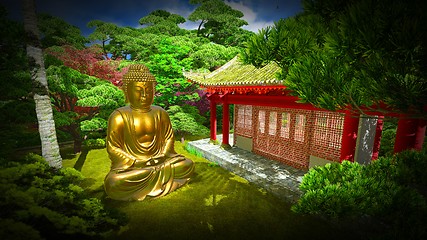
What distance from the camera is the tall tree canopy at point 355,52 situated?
Result: 5.62 ft

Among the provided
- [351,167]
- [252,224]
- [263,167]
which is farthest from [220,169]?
[351,167]

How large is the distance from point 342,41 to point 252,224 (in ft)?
11.5

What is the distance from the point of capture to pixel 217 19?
17.1 metres

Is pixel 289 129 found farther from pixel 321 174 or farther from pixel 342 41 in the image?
pixel 342 41

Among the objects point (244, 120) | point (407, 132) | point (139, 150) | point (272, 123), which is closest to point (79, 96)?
point (139, 150)

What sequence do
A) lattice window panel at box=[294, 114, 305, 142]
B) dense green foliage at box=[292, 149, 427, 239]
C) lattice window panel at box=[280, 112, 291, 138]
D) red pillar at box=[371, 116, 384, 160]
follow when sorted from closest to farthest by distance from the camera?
dense green foliage at box=[292, 149, 427, 239]
red pillar at box=[371, 116, 384, 160]
lattice window panel at box=[294, 114, 305, 142]
lattice window panel at box=[280, 112, 291, 138]

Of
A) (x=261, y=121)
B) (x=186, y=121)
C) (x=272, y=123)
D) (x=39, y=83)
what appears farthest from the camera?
(x=186, y=121)

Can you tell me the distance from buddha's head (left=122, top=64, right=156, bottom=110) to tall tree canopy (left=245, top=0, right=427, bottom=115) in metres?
2.97

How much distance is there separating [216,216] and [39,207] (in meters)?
3.14

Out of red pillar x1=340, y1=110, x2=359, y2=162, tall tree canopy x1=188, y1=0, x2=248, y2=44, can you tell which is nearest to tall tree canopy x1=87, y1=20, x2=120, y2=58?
tall tree canopy x1=188, y1=0, x2=248, y2=44

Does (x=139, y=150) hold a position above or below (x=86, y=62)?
below

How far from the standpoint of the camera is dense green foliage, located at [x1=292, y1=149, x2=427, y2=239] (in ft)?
7.00

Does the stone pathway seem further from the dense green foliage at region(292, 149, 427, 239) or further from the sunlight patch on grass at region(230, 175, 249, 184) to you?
the dense green foliage at region(292, 149, 427, 239)

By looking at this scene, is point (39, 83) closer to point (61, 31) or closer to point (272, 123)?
point (61, 31)
